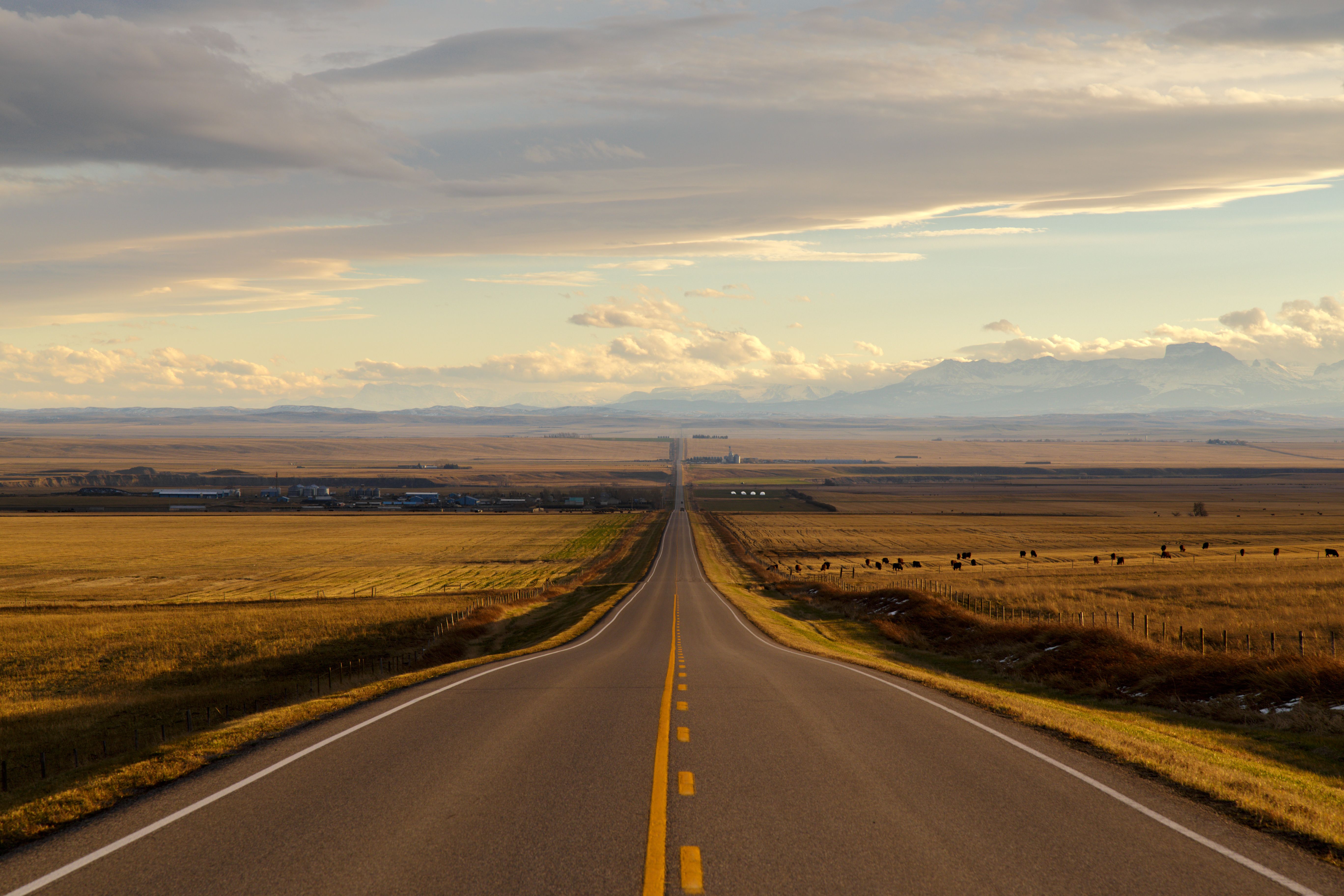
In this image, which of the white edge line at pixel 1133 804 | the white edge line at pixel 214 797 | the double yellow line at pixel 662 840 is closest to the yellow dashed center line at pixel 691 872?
the double yellow line at pixel 662 840

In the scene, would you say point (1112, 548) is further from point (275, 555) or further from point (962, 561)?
point (275, 555)

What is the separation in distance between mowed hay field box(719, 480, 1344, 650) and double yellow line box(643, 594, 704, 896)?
79.4 ft

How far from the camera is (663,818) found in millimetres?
8508

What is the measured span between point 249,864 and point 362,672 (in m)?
25.5

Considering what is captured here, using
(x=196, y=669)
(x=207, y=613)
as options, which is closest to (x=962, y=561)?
(x=207, y=613)

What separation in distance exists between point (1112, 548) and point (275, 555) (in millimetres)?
82277

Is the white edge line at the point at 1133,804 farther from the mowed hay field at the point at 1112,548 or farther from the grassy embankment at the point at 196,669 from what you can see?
the mowed hay field at the point at 1112,548

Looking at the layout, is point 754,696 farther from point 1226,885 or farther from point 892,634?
point 892,634

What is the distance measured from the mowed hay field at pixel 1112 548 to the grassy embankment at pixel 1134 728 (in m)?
7.53

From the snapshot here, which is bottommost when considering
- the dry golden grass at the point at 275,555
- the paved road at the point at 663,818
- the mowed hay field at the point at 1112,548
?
the dry golden grass at the point at 275,555

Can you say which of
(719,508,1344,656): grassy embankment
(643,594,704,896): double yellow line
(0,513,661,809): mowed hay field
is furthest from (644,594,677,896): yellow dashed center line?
(719,508,1344,656): grassy embankment

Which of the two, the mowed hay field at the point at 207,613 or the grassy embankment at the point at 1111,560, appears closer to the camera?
the mowed hay field at the point at 207,613

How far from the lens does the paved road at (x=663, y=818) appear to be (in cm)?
704

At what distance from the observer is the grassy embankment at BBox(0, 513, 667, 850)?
1116cm
